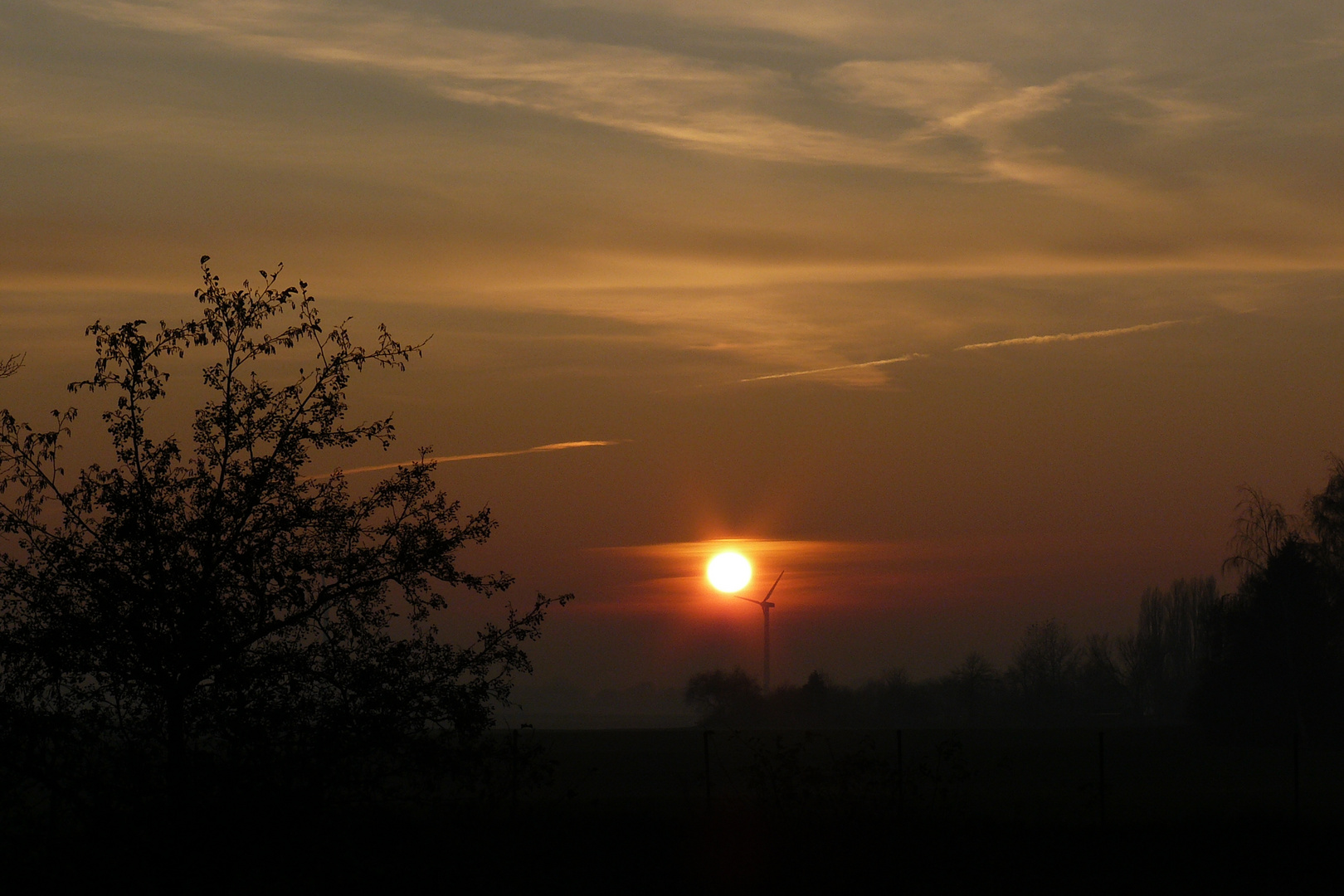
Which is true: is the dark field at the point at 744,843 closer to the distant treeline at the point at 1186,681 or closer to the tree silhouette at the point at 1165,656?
the distant treeline at the point at 1186,681

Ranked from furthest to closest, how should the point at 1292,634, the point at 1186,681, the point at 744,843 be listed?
the point at 1186,681
the point at 1292,634
the point at 744,843

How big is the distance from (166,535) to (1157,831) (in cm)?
2030

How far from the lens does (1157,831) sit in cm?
2509

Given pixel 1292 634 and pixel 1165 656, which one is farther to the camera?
pixel 1165 656

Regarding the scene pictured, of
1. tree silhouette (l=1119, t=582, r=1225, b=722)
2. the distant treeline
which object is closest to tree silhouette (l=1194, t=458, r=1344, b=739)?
the distant treeline

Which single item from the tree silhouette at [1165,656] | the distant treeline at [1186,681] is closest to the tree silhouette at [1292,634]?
the distant treeline at [1186,681]

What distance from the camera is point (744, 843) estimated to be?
76.0 feet

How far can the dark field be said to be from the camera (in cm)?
1255

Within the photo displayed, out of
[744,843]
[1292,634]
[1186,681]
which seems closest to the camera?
[744,843]

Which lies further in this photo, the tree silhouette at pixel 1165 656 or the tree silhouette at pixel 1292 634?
the tree silhouette at pixel 1165 656

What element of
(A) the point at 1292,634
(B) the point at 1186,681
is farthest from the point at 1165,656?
(A) the point at 1292,634

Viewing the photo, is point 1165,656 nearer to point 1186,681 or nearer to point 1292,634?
point 1186,681

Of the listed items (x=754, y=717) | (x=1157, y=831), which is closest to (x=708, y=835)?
(x=1157, y=831)

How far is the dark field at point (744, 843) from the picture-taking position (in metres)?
12.5
